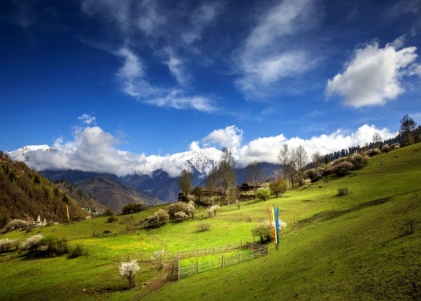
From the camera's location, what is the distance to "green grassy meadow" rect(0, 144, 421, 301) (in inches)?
844

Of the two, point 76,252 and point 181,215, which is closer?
point 76,252

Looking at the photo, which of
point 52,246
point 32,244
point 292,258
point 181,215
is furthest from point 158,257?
point 181,215

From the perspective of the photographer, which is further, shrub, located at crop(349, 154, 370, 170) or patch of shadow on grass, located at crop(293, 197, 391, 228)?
shrub, located at crop(349, 154, 370, 170)

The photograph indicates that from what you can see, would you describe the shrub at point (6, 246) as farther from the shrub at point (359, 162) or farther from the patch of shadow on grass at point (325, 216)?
the shrub at point (359, 162)

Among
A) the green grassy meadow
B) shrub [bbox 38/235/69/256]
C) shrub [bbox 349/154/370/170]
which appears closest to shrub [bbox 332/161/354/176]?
shrub [bbox 349/154/370/170]

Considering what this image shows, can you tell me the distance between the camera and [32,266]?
211 feet

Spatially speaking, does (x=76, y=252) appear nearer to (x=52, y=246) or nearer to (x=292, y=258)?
(x=52, y=246)

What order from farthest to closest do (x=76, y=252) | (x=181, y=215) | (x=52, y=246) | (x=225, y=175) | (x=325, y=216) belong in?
(x=225, y=175), (x=181, y=215), (x=52, y=246), (x=76, y=252), (x=325, y=216)

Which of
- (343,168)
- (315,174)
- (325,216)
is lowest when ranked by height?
(325,216)

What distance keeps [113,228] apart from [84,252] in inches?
1600

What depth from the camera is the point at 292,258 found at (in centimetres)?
3666

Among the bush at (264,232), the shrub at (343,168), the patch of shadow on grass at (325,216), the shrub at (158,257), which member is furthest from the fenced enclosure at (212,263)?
the shrub at (343,168)

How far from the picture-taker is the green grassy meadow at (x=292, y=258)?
70.3ft

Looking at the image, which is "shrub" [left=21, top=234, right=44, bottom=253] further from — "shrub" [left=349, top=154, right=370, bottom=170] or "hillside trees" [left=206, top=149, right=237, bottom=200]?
"shrub" [left=349, top=154, right=370, bottom=170]
